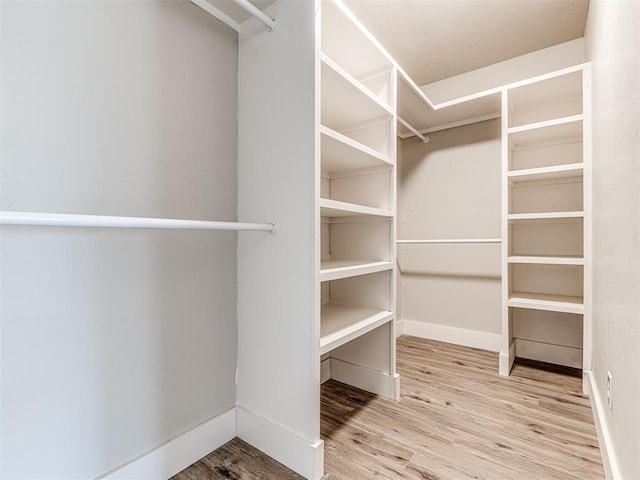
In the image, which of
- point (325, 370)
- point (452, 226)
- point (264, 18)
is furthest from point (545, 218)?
point (264, 18)

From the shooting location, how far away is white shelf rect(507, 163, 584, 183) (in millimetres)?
1945

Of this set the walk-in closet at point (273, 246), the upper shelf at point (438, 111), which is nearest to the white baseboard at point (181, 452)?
the walk-in closet at point (273, 246)

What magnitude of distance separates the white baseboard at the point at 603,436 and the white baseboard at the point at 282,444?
1.01 metres

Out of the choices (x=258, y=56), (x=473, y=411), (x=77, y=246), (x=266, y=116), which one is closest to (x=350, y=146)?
(x=266, y=116)

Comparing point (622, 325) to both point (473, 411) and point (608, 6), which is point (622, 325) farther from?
point (608, 6)

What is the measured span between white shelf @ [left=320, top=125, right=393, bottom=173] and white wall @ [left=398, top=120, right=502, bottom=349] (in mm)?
1242

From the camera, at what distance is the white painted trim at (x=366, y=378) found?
1840mm

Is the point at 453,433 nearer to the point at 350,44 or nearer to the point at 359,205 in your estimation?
the point at 359,205

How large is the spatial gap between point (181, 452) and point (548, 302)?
2.16 metres

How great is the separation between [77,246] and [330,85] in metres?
1.20

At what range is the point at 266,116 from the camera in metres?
1.43

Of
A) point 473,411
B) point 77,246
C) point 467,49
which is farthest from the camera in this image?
point 467,49

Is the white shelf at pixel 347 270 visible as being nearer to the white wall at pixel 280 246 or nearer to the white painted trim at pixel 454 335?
the white wall at pixel 280 246

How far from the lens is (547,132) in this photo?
2.15 meters
